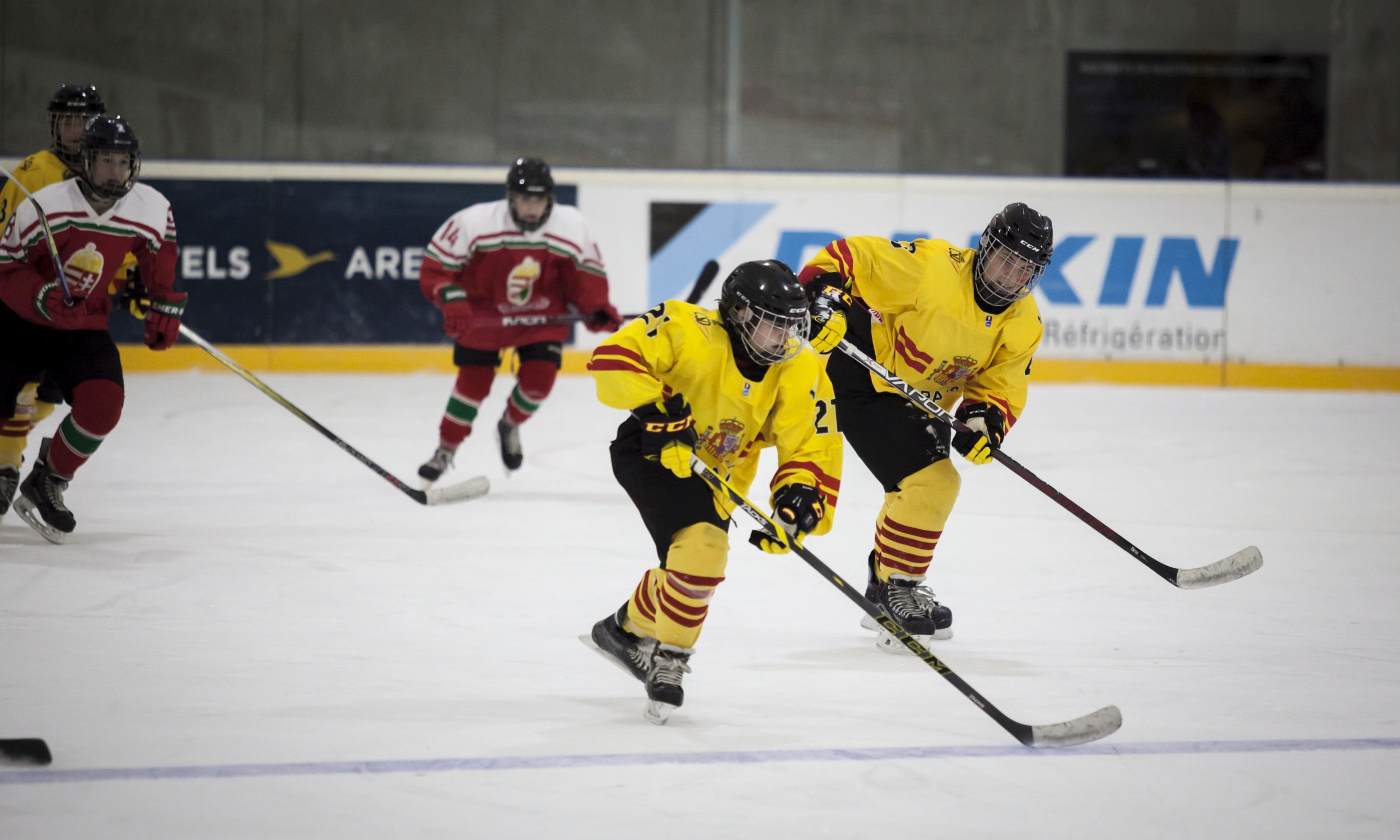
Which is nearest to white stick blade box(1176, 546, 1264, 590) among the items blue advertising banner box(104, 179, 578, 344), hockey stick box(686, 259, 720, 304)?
hockey stick box(686, 259, 720, 304)

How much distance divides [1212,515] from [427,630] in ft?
9.32

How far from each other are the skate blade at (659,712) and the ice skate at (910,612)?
76cm

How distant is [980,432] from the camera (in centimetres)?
342

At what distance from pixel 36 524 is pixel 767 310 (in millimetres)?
2575

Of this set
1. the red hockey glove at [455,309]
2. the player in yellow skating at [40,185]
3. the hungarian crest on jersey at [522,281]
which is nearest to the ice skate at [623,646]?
the player in yellow skating at [40,185]

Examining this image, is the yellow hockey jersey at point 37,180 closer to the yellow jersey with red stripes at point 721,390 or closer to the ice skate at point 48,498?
the ice skate at point 48,498

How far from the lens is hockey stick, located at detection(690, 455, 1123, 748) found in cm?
257

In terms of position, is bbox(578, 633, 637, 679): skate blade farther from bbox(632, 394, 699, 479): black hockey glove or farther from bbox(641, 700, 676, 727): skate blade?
bbox(632, 394, 699, 479): black hockey glove

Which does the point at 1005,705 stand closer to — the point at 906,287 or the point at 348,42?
the point at 906,287

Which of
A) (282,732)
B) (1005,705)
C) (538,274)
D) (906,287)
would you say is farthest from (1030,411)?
(282,732)

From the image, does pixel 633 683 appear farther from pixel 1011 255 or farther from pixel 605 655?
pixel 1011 255

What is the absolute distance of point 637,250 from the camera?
8.38 metres

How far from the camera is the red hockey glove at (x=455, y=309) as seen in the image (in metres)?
5.20

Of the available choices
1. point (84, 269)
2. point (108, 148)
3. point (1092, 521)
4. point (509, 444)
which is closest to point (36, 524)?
point (84, 269)
